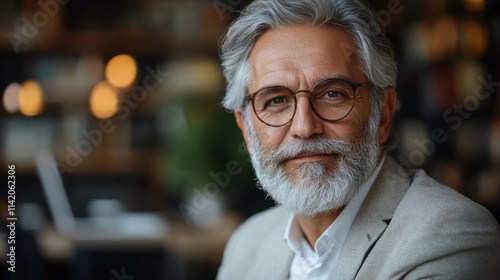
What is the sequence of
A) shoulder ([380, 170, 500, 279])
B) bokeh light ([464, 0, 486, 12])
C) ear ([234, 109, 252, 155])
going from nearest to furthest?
shoulder ([380, 170, 500, 279]), ear ([234, 109, 252, 155]), bokeh light ([464, 0, 486, 12])

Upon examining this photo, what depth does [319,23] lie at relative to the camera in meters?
1.64

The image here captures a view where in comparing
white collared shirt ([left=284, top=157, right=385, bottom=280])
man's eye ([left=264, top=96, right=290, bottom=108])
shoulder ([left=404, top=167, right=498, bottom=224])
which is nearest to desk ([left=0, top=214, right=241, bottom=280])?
white collared shirt ([left=284, top=157, right=385, bottom=280])

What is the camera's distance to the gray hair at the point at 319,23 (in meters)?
1.64

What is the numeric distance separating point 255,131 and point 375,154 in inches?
12.2

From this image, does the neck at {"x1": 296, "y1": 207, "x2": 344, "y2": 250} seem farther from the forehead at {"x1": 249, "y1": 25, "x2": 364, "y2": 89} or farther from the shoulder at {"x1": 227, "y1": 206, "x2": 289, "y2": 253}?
the forehead at {"x1": 249, "y1": 25, "x2": 364, "y2": 89}

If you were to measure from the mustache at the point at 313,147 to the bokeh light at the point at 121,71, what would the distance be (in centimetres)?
346

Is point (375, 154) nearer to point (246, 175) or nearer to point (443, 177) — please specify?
point (443, 177)

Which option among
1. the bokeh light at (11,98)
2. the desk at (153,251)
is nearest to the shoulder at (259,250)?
the desk at (153,251)

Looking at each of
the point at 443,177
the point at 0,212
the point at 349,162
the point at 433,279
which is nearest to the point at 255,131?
the point at 349,162

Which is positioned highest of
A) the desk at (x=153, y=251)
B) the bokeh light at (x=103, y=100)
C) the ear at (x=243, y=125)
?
the ear at (x=243, y=125)

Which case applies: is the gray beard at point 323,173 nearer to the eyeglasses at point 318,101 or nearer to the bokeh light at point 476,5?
the eyeglasses at point 318,101

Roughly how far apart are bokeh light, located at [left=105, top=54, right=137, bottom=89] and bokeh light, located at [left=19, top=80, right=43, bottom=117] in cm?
53

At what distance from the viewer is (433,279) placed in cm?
141

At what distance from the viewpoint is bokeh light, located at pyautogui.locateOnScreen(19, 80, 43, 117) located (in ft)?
16.2
